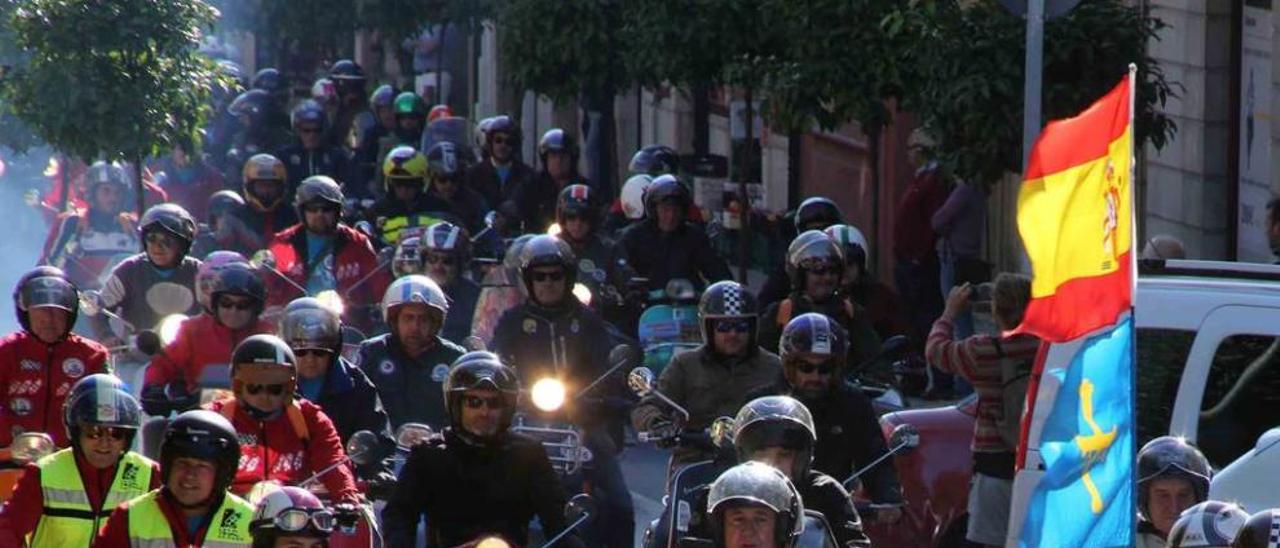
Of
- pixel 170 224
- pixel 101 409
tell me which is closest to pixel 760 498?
pixel 101 409

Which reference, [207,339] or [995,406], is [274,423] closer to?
[207,339]

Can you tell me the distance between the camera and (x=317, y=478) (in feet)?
37.7

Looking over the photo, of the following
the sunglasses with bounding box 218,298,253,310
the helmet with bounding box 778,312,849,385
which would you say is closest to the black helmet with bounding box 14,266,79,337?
the sunglasses with bounding box 218,298,253,310

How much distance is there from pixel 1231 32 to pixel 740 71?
3.17 meters

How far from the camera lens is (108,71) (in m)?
22.8

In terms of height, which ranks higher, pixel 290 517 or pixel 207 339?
pixel 207 339

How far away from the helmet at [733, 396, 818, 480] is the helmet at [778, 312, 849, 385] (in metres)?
1.84

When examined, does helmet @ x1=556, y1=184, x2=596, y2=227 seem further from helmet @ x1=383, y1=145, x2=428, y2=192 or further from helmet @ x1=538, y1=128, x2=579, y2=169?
helmet @ x1=538, y1=128, x2=579, y2=169

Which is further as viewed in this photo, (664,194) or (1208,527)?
(664,194)

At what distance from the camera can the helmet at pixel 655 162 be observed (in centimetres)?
2522

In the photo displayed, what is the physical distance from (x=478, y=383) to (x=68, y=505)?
144 centimetres

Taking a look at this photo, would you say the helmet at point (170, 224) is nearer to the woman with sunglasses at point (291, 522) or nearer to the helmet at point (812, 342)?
the helmet at point (812, 342)

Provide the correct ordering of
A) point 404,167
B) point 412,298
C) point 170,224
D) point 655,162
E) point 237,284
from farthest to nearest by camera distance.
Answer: point 655,162 → point 404,167 → point 170,224 → point 237,284 → point 412,298

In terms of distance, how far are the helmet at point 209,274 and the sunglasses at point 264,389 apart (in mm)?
2591
